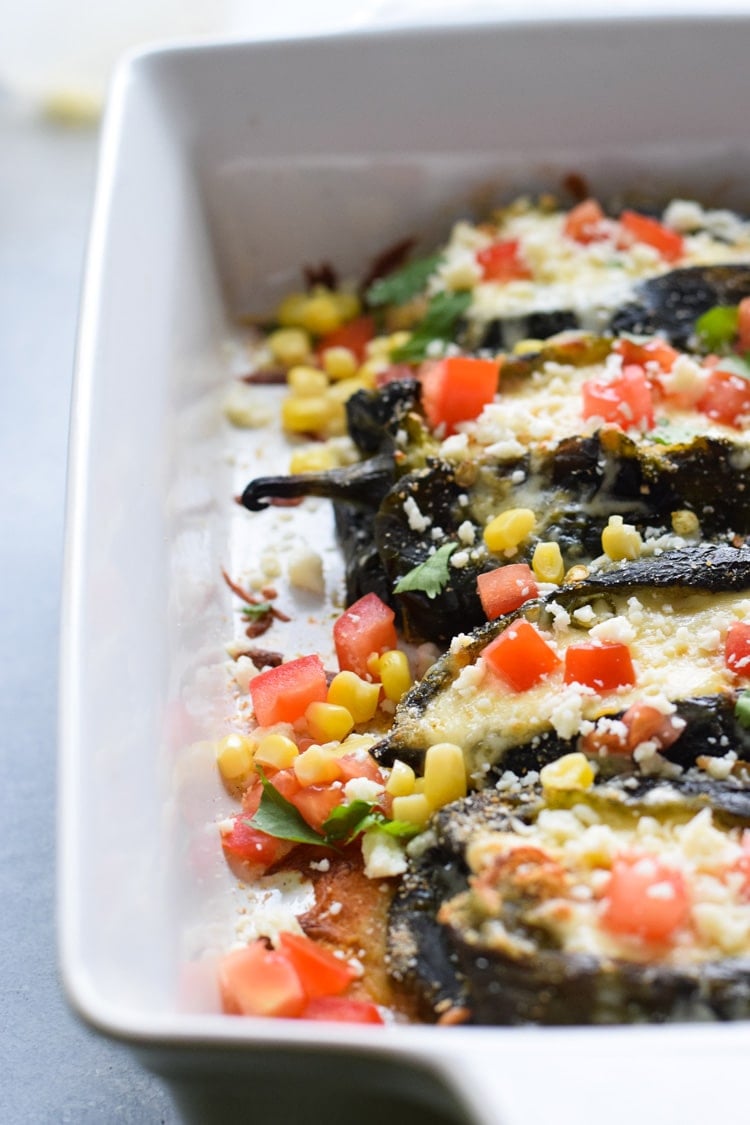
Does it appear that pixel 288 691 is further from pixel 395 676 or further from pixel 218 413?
pixel 218 413

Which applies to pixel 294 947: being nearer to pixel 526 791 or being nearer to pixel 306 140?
pixel 526 791

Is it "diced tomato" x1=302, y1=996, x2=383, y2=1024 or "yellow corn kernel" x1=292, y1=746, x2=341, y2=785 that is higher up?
"yellow corn kernel" x1=292, y1=746, x2=341, y2=785

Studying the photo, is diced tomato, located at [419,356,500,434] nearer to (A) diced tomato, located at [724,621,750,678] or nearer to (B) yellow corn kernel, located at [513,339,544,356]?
(B) yellow corn kernel, located at [513,339,544,356]

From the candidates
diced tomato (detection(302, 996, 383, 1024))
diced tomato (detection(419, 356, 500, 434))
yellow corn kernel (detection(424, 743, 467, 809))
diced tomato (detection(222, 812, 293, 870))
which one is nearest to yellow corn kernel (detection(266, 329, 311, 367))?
diced tomato (detection(419, 356, 500, 434))

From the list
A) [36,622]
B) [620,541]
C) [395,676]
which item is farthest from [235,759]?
[36,622]

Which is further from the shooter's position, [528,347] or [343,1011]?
[528,347]
